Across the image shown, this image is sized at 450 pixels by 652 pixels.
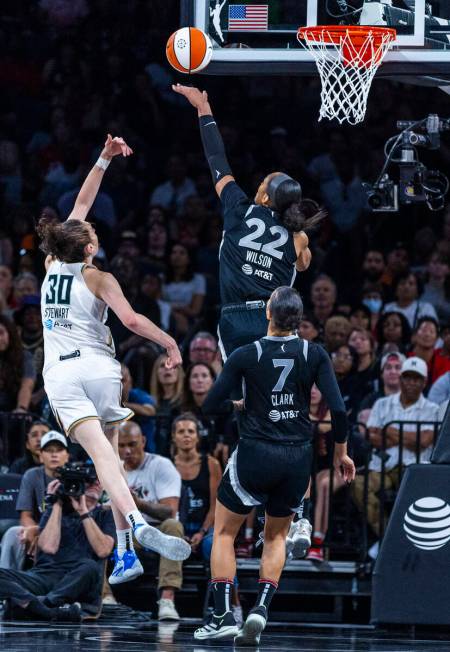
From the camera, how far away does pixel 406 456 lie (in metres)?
14.3

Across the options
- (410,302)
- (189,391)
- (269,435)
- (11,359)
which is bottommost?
(189,391)

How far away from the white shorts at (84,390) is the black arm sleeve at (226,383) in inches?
26.6

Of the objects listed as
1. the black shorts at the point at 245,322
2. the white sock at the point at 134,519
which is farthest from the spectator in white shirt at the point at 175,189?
the white sock at the point at 134,519

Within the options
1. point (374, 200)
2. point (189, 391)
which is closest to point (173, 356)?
point (374, 200)

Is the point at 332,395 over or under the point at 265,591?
over

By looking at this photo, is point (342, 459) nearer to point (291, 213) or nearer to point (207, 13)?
point (291, 213)

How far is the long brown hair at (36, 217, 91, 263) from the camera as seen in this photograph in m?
10.4

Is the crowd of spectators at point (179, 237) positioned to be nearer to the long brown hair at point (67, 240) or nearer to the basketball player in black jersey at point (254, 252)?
the basketball player in black jersey at point (254, 252)

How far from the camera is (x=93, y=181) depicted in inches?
437

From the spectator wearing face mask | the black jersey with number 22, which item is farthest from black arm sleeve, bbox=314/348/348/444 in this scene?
the spectator wearing face mask

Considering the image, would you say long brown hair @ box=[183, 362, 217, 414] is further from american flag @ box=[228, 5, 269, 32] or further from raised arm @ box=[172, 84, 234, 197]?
american flag @ box=[228, 5, 269, 32]

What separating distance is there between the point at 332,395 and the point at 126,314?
5.02 ft

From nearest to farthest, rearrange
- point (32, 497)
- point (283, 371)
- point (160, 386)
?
1. point (283, 371)
2. point (32, 497)
3. point (160, 386)

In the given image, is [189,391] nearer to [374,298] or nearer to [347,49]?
[374,298]
